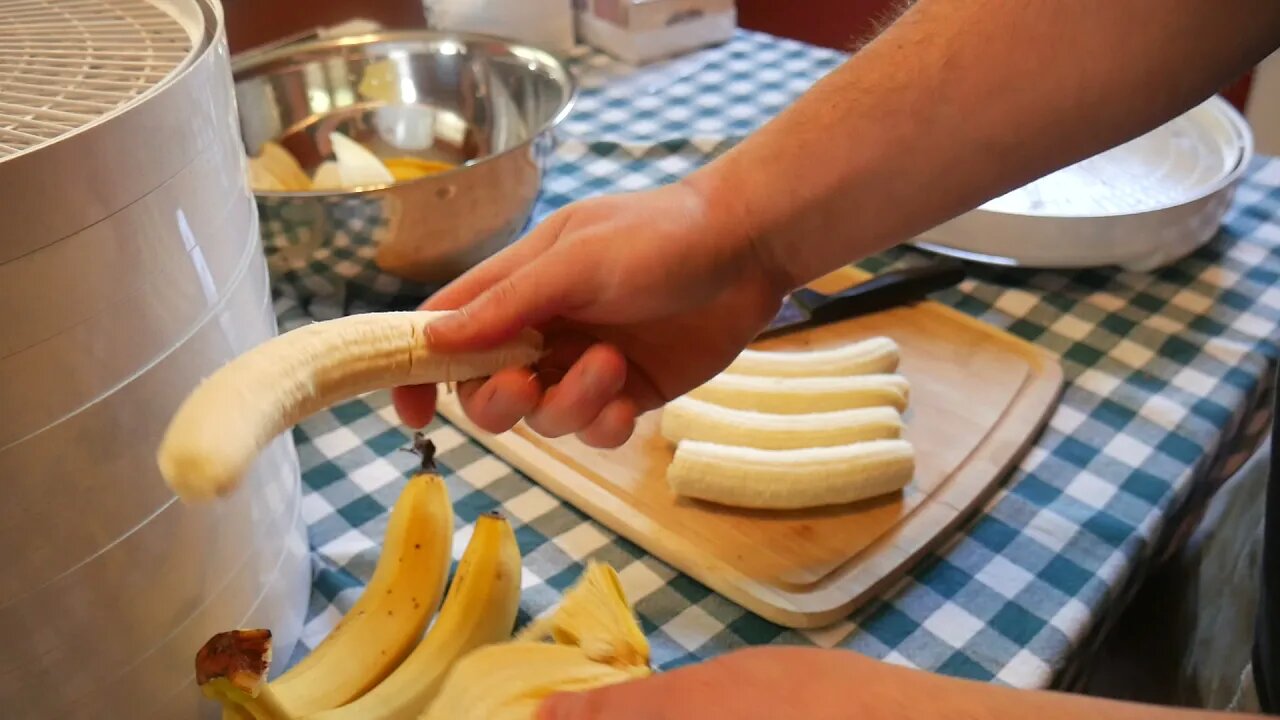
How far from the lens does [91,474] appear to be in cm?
45

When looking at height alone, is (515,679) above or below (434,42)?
below

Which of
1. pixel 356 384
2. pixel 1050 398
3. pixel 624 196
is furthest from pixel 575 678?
pixel 1050 398

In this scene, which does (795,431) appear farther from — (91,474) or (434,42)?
(434,42)

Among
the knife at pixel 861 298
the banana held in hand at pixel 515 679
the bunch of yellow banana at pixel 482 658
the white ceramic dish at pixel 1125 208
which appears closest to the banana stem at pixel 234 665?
the bunch of yellow banana at pixel 482 658

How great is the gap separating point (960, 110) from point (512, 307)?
0.32 meters

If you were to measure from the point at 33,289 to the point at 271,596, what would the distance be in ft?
0.96

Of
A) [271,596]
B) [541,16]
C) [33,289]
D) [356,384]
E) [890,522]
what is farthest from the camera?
[541,16]

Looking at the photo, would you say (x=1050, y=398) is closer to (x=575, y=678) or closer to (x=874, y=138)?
(x=874, y=138)

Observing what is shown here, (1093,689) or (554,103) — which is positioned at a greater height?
(554,103)

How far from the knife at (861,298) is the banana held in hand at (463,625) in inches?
16.8

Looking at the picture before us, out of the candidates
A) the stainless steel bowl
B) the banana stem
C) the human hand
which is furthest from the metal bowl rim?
the banana stem

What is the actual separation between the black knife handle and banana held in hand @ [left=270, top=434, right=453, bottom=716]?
0.48m

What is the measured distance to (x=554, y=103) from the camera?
1114 millimetres

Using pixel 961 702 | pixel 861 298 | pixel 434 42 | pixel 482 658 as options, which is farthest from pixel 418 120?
pixel 961 702
